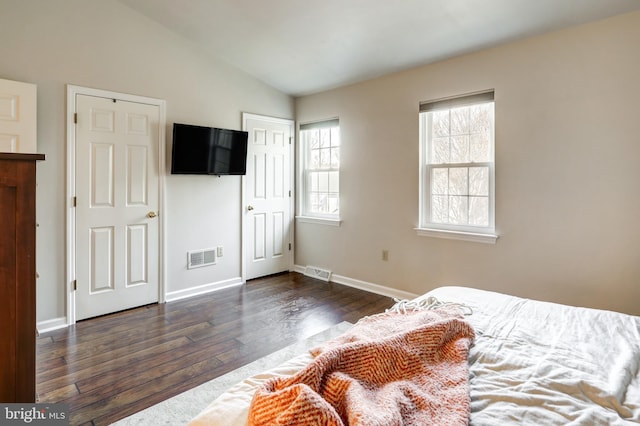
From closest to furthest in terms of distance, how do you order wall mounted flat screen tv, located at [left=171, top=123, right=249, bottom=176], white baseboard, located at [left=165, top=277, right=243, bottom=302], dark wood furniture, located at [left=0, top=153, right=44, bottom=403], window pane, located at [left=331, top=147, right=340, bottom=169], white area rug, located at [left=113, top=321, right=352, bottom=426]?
dark wood furniture, located at [left=0, top=153, right=44, bottom=403] → white area rug, located at [left=113, top=321, right=352, bottom=426] → wall mounted flat screen tv, located at [left=171, top=123, right=249, bottom=176] → white baseboard, located at [left=165, top=277, right=243, bottom=302] → window pane, located at [left=331, top=147, right=340, bottom=169]

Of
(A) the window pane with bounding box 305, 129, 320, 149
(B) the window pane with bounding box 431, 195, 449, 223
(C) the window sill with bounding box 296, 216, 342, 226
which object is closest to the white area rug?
(B) the window pane with bounding box 431, 195, 449, 223

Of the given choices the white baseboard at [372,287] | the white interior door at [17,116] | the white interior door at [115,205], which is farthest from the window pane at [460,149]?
the white interior door at [17,116]

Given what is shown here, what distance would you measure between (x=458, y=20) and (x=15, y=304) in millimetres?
3223

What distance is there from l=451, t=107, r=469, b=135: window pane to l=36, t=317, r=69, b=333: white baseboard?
13.1 feet

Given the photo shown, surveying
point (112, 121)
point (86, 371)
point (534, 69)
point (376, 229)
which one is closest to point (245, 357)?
point (86, 371)

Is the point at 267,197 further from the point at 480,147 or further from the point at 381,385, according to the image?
the point at 381,385

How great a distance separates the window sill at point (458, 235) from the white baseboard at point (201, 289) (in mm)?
2293

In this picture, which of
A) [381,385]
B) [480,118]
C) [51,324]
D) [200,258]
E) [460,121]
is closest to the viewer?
[381,385]

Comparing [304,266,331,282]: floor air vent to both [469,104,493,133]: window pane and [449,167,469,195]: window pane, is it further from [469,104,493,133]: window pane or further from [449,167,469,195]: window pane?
[469,104,493,133]: window pane

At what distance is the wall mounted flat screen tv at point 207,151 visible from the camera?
356 cm

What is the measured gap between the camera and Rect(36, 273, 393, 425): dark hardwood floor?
6.71 feet

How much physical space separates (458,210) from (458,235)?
261 mm

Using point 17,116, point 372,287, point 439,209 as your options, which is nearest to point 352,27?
point 439,209

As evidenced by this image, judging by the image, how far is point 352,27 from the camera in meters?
3.03
